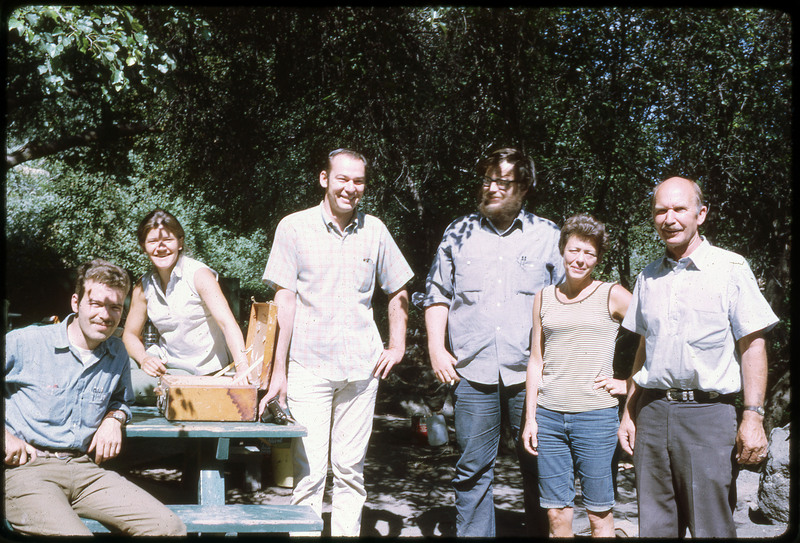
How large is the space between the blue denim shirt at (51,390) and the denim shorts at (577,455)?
6.94 feet

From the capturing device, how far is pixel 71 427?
3504mm

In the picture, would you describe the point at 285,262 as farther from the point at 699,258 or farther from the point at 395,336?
the point at 699,258

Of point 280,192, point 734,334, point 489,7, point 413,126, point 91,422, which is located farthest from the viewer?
point 280,192

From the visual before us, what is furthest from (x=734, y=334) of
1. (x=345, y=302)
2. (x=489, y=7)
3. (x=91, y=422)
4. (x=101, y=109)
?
(x=101, y=109)

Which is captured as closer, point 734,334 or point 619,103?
point 734,334

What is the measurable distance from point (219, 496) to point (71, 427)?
0.91 m

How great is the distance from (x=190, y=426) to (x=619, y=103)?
229 inches

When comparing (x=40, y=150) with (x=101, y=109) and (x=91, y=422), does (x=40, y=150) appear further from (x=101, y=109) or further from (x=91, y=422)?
(x=91, y=422)

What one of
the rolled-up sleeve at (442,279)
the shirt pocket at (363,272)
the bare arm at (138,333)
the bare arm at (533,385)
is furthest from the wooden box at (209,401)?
the bare arm at (533,385)

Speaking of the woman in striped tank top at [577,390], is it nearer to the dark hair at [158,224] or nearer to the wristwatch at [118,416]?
the wristwatch at [118,416]

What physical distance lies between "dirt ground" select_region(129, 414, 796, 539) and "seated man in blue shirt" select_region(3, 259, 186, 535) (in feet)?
5.29

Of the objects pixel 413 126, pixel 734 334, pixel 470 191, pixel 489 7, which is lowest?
pixel 734 334

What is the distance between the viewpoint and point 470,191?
365 inches

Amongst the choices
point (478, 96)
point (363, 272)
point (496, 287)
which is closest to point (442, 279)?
point (496, 287)
